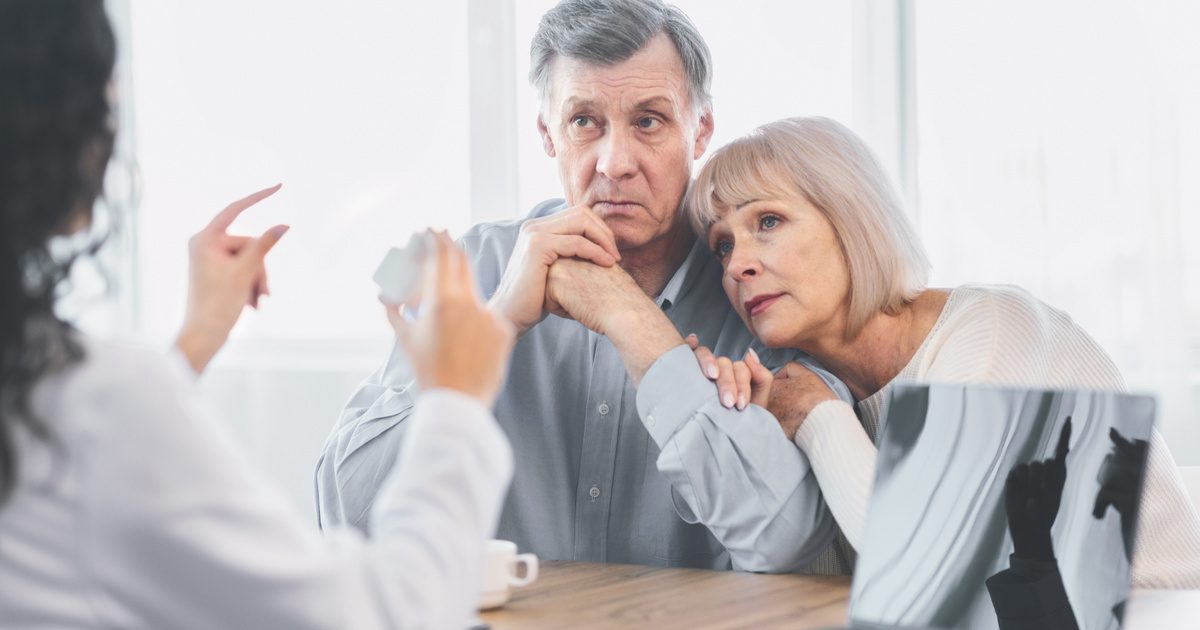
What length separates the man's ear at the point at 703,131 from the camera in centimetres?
200

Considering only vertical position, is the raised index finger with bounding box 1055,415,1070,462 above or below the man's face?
below

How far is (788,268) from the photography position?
1.69 m

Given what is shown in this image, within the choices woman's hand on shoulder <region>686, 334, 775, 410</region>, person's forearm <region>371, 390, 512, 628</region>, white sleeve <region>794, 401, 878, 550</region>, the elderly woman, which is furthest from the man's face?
person's forearm <region>371, 390, 512, 628</region>

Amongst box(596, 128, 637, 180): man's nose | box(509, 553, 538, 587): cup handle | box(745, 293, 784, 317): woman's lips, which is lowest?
box(509, 553, 538, 587): cup handle

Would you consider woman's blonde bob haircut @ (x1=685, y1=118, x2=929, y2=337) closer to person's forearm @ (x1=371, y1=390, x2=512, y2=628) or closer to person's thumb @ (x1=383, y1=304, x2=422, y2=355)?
person's thumb @ (x1=383, y1=304, x2=422, y2=355)

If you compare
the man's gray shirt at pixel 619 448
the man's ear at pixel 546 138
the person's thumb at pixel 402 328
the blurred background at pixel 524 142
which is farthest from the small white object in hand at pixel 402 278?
the blurred background at pixel 524 142

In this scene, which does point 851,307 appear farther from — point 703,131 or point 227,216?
point 227,216

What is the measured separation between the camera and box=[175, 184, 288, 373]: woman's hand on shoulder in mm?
1231

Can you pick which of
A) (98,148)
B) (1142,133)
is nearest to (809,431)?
(98,148)

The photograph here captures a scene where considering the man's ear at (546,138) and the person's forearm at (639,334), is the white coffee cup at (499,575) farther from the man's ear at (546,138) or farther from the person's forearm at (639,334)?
the man's ear at (546,138)

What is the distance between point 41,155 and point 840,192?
1.24 metres

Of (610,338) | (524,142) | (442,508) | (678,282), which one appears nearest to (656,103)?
(678,282)

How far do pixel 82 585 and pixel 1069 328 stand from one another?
4.59 ft

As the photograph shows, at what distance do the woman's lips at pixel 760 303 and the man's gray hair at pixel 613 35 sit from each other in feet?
1.38
